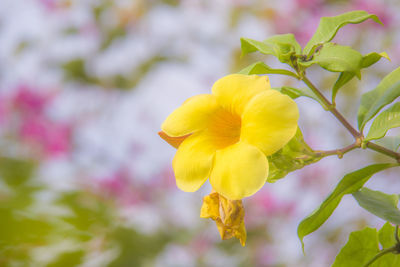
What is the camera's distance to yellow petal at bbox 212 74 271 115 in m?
0.31

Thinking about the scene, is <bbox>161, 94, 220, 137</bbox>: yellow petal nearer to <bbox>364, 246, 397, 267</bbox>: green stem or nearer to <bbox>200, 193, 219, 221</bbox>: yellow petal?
<bbox>200, 193, 219, 221</bbox>: yellow petal

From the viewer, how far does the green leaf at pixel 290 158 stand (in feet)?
1.07

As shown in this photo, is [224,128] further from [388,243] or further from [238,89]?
[388,243]

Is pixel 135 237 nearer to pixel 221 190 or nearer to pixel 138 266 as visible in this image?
pixel 138 266

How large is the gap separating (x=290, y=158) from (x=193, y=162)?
8 centimetres

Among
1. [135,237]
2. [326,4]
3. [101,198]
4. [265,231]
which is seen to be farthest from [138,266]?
[326,4]

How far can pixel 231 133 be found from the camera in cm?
34

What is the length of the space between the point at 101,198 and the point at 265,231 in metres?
0.73

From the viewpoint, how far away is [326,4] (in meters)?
1.86

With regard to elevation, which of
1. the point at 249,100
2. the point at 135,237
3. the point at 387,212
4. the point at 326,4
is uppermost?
the point at 326,4

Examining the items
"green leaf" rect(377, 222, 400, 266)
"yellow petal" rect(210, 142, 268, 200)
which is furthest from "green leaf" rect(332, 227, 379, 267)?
"yellow petal" rect(210, 142, 268, 200)

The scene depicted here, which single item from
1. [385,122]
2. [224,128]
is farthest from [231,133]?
[385,122]

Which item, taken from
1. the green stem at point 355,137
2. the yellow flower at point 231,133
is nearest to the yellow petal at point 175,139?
the yellow flower at point 231,133

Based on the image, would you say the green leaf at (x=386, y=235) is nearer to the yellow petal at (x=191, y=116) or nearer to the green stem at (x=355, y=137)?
the green stem at (x=355, y=137)
